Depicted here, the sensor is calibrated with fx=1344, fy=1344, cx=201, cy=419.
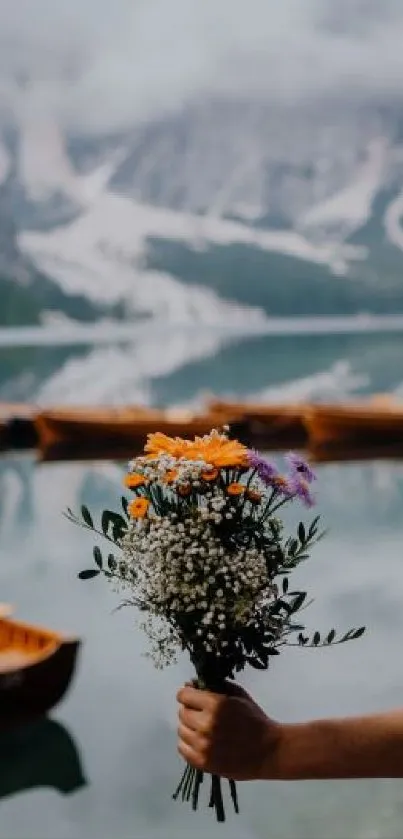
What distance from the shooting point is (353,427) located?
17.0 metres

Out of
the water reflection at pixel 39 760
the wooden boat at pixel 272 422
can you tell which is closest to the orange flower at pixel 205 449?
the water reflection at pixel 39 760

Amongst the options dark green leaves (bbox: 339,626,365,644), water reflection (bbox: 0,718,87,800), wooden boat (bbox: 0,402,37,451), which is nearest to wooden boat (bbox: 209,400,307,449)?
wooden boat (bbox: 0,402,37,451)

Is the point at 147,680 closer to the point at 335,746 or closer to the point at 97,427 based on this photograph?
the point at 335,746

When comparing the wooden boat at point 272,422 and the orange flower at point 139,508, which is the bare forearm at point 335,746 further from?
the wooden boat at point 272,422

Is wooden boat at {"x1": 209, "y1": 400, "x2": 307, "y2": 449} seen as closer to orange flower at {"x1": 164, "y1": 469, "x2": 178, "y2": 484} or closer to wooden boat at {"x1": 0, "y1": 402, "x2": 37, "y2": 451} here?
wooden boat at {"x1": 0, "y1": 402, "x2": 37, "y2": 451}

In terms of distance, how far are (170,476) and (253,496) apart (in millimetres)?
79

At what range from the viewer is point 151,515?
47.5 inches

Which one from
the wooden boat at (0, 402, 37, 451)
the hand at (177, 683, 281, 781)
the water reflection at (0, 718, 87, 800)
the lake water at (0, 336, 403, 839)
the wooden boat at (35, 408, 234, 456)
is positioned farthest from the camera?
the wooden boat at (0, 402, 37, 451)

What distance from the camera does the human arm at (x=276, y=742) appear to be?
Answer: 1139 millimetres

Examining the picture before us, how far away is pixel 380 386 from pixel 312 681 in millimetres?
25271

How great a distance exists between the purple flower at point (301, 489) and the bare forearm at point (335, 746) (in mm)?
197

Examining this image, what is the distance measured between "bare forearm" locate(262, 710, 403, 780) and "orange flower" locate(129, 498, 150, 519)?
22 centimetres

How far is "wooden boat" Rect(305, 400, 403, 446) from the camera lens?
55.7 ft

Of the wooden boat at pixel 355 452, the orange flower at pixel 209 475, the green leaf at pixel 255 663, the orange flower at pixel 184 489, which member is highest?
the wooden boat at pixel 355 452
